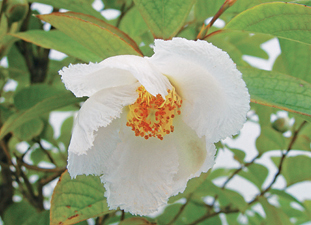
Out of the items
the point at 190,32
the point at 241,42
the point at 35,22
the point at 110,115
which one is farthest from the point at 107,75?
the point at 241,42

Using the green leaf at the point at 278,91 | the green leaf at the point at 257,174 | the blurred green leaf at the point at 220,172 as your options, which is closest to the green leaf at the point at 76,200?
the green leaf at the point at 278,91

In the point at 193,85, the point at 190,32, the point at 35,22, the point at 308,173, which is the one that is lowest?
the point at 308,173

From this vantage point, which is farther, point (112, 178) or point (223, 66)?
point (112, 178)

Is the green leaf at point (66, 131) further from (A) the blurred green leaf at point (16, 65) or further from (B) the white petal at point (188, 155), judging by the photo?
(B) the white petal at point (188, 155)

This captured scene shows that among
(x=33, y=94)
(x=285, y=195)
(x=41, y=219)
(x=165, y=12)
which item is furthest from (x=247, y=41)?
(x=41, y=219)

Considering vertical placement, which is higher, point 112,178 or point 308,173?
point 112,178

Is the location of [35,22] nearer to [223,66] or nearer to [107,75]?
[107,75]

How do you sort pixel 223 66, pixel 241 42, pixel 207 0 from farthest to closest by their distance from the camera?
pixel 241 42
pixel 207 0
pixel 223 66
